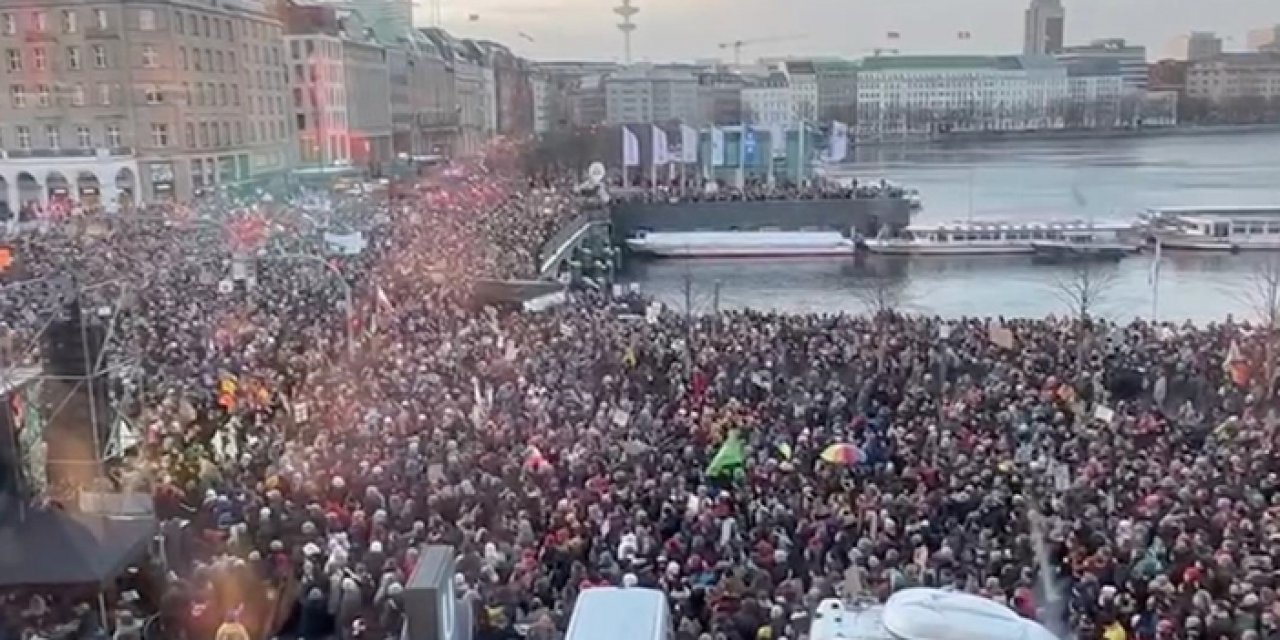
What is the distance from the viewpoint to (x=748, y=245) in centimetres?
5228

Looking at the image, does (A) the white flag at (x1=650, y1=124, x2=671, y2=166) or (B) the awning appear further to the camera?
(A) the white flag at (x1=650, y1=124, x2=671, y2=166)

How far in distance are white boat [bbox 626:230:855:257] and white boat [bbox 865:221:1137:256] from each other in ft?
5.24

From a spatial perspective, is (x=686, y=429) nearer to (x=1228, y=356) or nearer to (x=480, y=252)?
(x=1228, y=356)

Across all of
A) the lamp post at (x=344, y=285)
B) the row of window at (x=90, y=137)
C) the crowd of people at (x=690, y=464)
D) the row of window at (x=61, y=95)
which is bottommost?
the crowd of people at (x=690, y=464)

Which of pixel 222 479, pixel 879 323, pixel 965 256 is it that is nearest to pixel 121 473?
pixel 222 479

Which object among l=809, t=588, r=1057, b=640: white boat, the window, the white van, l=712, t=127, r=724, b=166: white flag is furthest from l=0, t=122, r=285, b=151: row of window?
l=809, t=588, r=1057, b=640: white boat

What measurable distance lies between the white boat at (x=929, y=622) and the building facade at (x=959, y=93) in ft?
519

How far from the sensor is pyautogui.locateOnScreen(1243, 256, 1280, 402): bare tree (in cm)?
1608

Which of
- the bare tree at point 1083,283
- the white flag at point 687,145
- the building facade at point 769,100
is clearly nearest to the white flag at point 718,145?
the white flag at point 687,145

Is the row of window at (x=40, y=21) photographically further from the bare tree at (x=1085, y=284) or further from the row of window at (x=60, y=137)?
the bare tree at (x=1085, y=284)

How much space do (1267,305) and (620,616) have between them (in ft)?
99.0

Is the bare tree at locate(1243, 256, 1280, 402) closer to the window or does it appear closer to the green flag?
the green flag

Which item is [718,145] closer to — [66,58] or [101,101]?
[101,101]

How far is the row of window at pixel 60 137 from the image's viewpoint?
1962 inches
